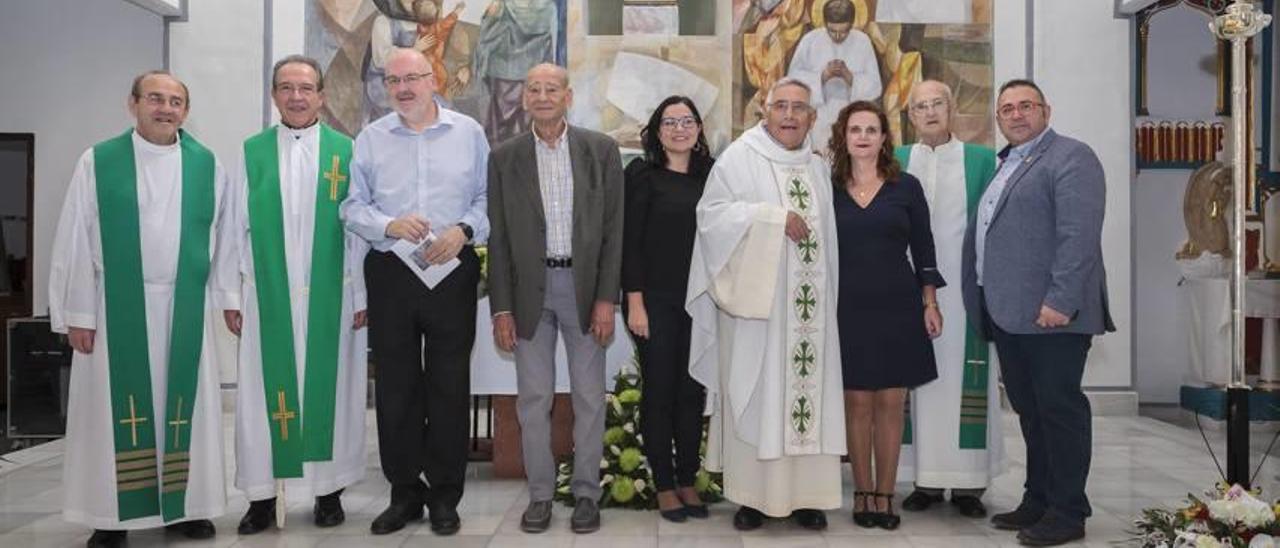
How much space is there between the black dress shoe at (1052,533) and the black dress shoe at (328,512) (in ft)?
8.74

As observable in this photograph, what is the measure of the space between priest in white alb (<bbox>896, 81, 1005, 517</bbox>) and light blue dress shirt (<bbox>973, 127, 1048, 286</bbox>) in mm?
189

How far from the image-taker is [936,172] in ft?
14.4

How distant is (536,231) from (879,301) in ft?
4.37

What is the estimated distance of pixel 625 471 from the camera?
15.1 feet

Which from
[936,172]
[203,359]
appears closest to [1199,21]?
[936,172]

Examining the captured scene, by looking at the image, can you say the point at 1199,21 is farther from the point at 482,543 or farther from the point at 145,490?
the point at 145,490

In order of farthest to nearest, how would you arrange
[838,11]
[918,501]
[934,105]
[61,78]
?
[61,78]
[838,11]
[918,501]
[934,105]

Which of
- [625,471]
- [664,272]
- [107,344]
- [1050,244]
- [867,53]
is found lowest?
[625,471]

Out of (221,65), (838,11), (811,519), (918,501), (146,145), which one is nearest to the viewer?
(146,145)

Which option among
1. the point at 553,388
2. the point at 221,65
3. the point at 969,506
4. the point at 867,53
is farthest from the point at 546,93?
the point at 221,65

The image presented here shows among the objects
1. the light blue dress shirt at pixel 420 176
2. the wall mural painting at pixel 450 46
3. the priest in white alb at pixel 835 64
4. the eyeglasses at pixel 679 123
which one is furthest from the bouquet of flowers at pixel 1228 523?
the wall mural painting at pixel 450 46

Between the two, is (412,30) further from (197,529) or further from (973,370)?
(973,370)

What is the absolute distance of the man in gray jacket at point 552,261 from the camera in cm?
397

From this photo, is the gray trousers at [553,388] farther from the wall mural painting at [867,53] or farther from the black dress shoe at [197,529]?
the wall mural painting at [867,53]
